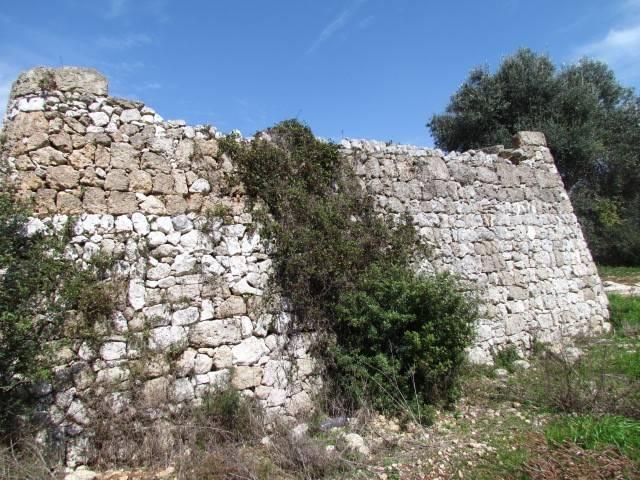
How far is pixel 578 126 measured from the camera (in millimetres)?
16047

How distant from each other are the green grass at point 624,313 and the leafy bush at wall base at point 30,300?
9.34 m

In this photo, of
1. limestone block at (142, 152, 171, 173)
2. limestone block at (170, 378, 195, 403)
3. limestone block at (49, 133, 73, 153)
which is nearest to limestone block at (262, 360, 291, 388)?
limestone block at (170, 378, 195, 403)

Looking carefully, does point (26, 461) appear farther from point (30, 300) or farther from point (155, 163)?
point (155, 163)

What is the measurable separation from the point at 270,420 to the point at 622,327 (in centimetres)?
748

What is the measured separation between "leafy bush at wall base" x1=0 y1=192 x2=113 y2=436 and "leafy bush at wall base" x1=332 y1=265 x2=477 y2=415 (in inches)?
112

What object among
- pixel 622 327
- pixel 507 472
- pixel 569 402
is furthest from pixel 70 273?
pixel 622 327

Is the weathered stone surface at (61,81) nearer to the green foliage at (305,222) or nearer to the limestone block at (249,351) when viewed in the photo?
the green foliage at (305,222)

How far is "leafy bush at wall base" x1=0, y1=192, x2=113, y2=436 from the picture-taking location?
4.01m

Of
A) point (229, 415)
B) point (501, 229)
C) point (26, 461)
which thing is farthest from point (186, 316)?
point (501, 229)

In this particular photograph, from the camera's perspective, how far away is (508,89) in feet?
51.9

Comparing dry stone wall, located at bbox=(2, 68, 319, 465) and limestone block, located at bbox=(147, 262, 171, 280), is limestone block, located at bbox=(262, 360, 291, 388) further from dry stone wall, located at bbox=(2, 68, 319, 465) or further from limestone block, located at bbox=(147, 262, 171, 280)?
limestone block, located at bbox=(147, 262, 171, 280)

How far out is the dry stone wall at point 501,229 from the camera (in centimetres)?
732

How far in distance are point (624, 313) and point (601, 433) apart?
258 inches

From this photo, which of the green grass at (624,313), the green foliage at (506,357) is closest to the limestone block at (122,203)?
the green foliage at (506,357)
